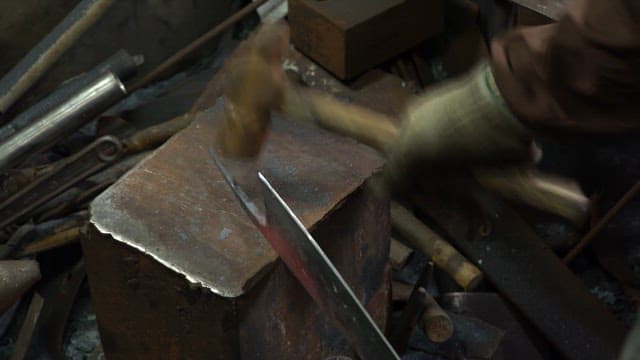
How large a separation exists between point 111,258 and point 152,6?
2114 mm

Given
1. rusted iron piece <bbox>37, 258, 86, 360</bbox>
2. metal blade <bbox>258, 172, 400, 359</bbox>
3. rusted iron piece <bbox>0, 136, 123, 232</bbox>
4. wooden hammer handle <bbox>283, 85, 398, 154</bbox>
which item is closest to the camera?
metal blade <bbox>258, 172, 400, 359</bbox>

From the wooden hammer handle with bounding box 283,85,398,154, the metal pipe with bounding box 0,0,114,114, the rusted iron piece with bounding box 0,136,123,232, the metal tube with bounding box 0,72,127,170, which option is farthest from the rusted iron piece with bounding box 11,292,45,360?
the wooden hammer handle with bounding box 283,85,398,154

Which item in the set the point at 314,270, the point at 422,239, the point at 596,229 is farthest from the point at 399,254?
the point at 314,270

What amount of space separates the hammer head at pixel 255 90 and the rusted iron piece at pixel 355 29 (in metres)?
1.10

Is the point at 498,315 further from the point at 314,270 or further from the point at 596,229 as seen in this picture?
the point at 314,270

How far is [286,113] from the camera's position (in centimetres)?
187

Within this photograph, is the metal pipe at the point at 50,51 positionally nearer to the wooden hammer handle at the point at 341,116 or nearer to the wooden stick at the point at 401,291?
the wooden stick at the point at 401,291

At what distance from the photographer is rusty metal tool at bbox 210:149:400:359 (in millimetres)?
1688

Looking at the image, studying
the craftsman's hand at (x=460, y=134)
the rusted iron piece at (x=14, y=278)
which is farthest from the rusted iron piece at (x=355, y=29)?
the craftsman's hand at (x=460, y=134)

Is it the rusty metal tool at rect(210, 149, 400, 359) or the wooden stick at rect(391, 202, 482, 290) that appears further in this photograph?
the wooden stick at rect(391, 202, 482, 290)

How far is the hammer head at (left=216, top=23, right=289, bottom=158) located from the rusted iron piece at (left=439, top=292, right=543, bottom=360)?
107 cm

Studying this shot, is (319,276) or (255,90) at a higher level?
(255,90)

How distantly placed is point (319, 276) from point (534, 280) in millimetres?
1242

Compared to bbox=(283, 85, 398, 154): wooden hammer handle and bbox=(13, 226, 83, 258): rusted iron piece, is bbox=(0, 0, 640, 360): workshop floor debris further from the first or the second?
bbox=(283, 85, 398, 154): wooden hammer handle
